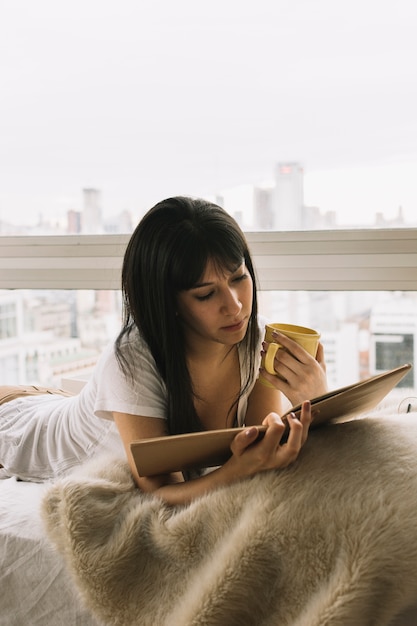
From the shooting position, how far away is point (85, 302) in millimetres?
2734

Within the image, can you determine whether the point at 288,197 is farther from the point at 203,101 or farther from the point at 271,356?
the point at 271,356

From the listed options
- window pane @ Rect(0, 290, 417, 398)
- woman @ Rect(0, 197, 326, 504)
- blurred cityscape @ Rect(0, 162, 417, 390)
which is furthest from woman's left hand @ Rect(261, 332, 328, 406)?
blurred cityscape @ Rect(0, 162, 417, 390)

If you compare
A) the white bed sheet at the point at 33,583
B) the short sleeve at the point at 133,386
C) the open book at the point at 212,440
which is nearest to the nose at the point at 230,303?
the short sleeve at the point at 133,386

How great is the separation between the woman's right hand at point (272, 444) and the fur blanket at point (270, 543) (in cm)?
2

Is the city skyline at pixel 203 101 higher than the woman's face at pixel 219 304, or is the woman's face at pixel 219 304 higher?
the city skyline at pixel 203 101

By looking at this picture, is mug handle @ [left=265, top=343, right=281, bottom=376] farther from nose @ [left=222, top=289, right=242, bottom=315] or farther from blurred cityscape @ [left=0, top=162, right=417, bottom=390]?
blurred cityscape @ [left=0, top=162, right=417, bottom=390]

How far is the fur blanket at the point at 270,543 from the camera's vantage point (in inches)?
38.6

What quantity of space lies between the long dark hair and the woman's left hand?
18 cm

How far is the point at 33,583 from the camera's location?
4.04 feet

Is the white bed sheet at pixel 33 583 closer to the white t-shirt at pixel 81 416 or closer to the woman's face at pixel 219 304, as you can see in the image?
the white t-shirt at pixel 81 416

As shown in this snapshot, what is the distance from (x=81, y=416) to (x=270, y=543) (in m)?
0.74

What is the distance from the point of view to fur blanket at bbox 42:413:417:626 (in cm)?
98

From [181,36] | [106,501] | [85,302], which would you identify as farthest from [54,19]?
[106,501]

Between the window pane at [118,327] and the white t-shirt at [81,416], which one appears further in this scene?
the window pane at [118,327]
